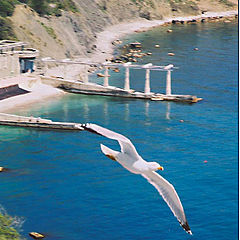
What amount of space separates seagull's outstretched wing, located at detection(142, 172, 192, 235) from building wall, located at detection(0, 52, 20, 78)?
85.2 m

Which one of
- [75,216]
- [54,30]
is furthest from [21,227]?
[54,30]

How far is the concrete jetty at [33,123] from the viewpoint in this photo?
328 ft

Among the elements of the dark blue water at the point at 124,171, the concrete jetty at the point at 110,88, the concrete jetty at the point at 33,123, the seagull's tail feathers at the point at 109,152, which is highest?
the seagull's tail feathers at the point at 109,152

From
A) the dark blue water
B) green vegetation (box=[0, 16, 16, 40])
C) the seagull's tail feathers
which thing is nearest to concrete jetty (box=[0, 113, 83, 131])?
the dark blue water

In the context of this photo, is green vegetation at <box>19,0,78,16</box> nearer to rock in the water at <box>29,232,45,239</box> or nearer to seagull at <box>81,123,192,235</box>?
rock in the water at <box>29,232,45,239</box>

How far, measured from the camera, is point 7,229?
6644cm

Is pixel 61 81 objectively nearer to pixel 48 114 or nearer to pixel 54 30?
pixel 48 114

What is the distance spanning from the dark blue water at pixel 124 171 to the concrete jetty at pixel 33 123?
1.30 metres

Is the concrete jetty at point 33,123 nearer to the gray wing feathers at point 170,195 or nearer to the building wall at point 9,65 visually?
the building wall at point 9,65

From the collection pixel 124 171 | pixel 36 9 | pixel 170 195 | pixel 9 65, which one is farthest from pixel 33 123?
pixel 36 9

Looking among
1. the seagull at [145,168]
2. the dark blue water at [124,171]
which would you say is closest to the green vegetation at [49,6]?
the dark blue water at [124,171]

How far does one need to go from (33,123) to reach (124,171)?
2383 cm

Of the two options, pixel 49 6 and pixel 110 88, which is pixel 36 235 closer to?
→ pixel 110 88

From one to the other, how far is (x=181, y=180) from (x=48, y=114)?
3513 cm
